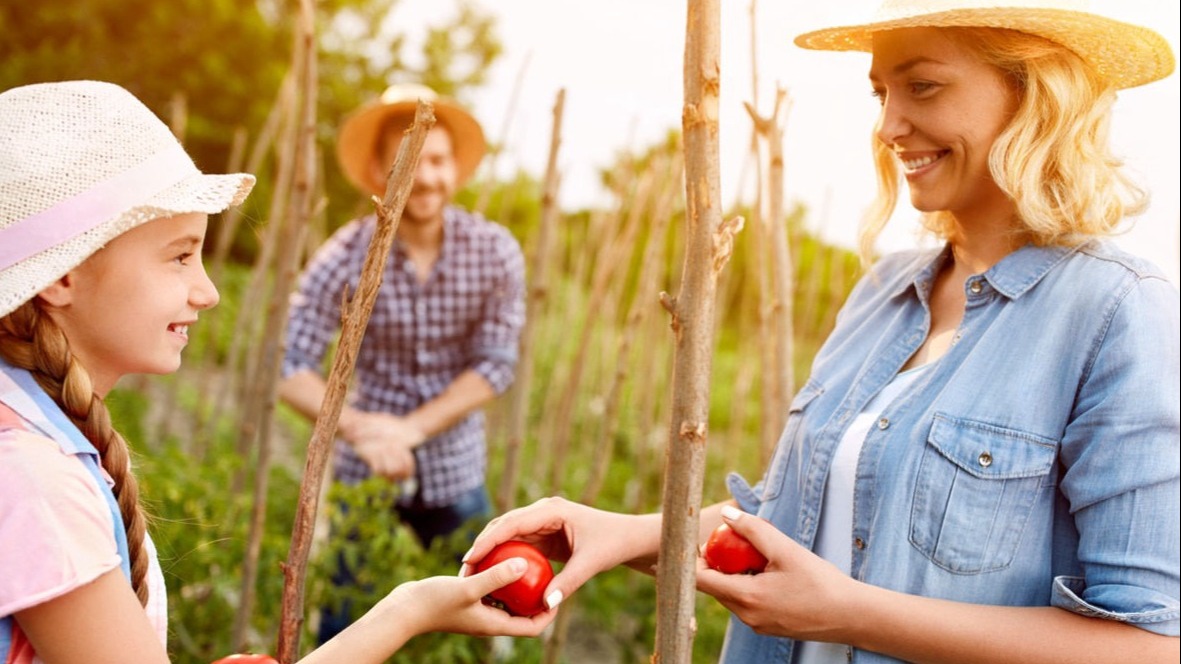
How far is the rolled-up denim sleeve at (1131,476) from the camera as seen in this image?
1084mm

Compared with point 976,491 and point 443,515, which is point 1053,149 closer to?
point 976,491

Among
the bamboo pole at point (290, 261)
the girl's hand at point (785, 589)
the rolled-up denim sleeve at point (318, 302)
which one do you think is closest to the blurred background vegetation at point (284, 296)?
the bamboo pole at point (290, 261)

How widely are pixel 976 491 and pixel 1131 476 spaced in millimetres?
165

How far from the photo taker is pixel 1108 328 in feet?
3.69

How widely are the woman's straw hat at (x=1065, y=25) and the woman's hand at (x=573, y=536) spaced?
2.19 feet

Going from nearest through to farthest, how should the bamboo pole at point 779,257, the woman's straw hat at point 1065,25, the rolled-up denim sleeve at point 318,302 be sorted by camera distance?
the woman's straw hat at point 1065,25 < the bamboo pole at point 779,257 < the rolled-up denim sleeve at point 318,302

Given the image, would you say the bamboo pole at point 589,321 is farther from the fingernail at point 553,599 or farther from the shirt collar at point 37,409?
the shirt collar at point 37,409

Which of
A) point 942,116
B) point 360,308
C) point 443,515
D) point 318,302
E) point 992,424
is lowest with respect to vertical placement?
point 443,515

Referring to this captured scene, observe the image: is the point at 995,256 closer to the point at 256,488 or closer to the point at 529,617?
the point at 529,617

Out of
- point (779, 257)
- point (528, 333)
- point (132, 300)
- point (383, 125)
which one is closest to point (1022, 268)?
point (779, 257)

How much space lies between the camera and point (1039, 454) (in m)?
1.16

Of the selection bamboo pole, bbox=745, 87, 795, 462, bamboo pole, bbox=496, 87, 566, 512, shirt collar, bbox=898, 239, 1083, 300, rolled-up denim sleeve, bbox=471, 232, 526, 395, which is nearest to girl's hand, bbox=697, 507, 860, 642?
shirt collar, bbox=898, 239, 1083, 300

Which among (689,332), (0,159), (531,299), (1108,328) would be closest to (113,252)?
(0,159)

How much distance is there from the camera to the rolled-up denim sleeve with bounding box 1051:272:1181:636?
1.08 meters
